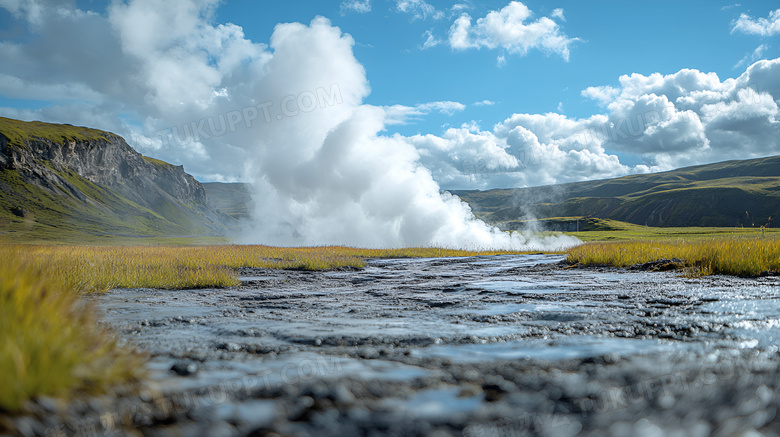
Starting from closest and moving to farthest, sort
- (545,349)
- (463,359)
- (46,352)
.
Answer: (46,352) → (463,359) → (545,349)

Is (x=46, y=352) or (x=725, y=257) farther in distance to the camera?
(x=725, y=257)

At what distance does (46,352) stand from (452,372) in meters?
3.05

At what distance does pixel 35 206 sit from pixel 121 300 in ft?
616

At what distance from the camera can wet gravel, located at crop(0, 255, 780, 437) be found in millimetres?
2605

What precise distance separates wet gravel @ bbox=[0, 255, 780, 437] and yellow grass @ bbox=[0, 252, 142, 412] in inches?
5.8

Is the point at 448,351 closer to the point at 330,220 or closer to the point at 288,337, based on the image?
the point at 288,337

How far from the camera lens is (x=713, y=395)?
3100mm

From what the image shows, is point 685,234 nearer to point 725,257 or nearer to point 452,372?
point 725,257

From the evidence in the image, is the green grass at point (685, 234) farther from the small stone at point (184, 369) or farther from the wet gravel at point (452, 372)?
the small stone at point (184, 369)

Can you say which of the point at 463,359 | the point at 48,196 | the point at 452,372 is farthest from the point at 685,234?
the point at 48,196

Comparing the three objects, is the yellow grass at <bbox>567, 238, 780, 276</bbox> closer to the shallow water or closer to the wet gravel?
the shallow water

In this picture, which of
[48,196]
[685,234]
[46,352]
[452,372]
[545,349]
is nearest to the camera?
[46,352]

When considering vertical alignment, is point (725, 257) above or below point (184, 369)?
above

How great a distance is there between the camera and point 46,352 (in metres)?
2.55
